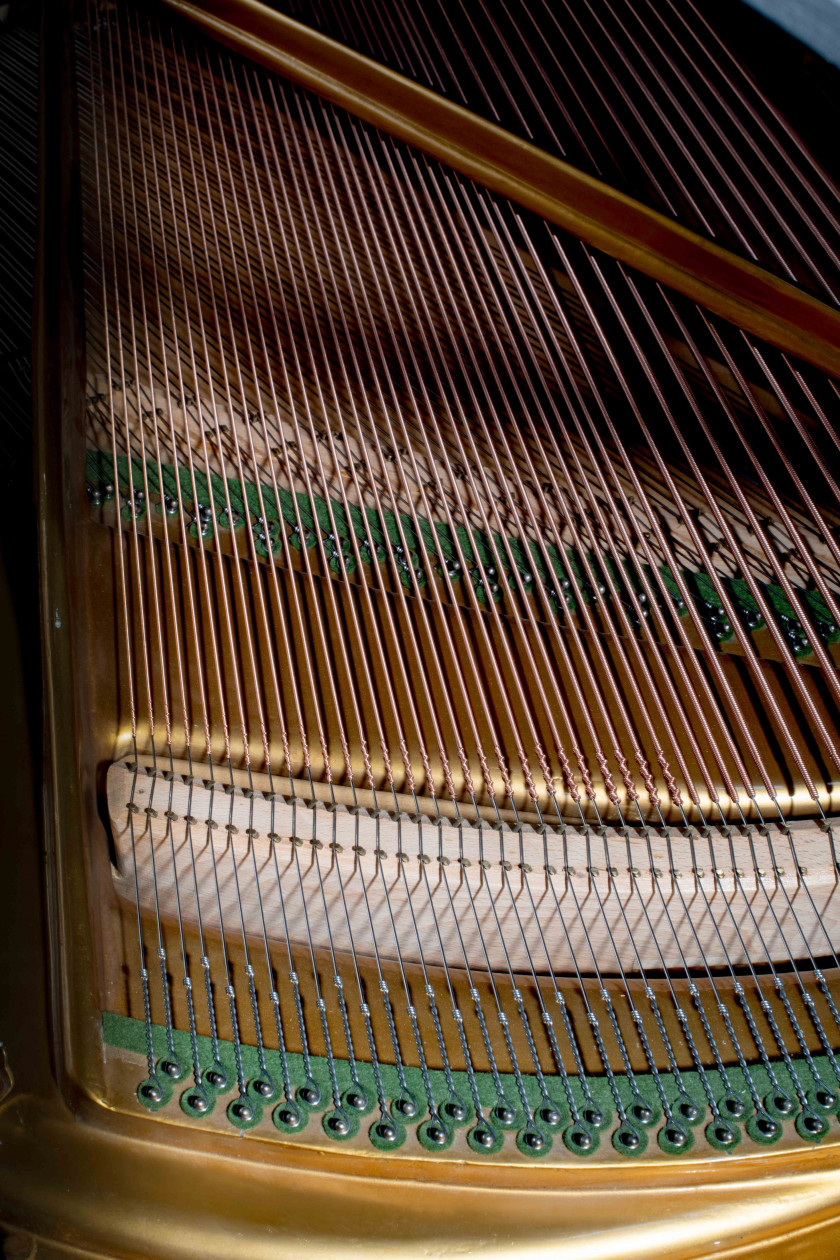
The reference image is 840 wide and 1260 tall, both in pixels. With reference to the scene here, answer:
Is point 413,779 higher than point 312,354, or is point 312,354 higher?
point 312,354

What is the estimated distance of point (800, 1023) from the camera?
177 centimetres

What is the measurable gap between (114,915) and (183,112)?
2.92 metres

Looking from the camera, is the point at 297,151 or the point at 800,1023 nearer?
the point at 800,1023

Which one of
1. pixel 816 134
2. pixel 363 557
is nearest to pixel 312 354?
pixel 363 557

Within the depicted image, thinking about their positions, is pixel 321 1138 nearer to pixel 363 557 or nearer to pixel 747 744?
pixel 747 744

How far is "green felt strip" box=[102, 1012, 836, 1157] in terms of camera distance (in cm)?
149

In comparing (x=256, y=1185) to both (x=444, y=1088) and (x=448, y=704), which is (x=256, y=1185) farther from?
(x=448, y=704)

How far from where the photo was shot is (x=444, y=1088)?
1562 mm

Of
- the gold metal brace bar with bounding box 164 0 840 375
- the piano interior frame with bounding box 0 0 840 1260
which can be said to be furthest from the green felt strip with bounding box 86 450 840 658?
the piano interior frame with bounding box 0 0 840 1260

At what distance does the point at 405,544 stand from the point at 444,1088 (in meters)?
1.16

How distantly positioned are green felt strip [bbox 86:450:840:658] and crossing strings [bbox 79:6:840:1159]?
0.04ft

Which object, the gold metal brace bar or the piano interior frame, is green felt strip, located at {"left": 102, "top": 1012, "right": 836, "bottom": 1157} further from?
the gold metal brace bar

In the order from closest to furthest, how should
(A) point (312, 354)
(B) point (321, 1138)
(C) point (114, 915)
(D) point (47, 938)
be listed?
(B) point (321, 1138), (D) point (47, 938), (C) point (114, 915), (A) point (312, 354)

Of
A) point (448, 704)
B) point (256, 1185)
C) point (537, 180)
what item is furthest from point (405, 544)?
point (256, 1185)
